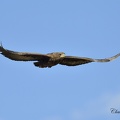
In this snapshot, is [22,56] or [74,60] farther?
[74,60]

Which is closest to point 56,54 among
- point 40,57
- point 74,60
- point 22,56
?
point 40,57

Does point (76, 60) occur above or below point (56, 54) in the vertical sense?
above

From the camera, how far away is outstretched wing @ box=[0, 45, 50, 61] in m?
53.8

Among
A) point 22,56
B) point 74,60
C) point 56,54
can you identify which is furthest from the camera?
point 74,60

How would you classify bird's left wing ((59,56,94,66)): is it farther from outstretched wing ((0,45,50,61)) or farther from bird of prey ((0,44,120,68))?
outstretched wing ((0,45,50,61))

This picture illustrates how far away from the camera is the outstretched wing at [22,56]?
5378cm

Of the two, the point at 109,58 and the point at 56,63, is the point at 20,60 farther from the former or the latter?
the point at 109,58

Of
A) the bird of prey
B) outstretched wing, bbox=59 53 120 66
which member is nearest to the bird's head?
the bird of prey

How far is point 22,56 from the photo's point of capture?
54.9 metres

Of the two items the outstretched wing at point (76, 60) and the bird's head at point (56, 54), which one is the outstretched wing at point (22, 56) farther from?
the outstretched wing at point (76, 60)

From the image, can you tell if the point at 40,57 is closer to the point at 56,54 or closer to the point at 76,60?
the point at 56,54

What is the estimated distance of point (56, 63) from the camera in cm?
5597

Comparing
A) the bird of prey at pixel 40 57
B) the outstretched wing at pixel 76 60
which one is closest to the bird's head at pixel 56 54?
the bird of prey at pixel 40 57

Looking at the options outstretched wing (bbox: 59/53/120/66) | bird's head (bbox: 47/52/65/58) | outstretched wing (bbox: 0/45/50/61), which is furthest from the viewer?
outstretched wing (bbox: 59/53/120/66)
